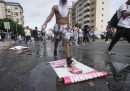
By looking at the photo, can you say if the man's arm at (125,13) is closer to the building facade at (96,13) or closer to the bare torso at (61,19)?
the bare torso at (61,19)

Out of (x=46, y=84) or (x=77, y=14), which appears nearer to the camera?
(x=46, y=84)

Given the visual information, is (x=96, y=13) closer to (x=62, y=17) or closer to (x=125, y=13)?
(x=125, y=13)

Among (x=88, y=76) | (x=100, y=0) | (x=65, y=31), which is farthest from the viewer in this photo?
(x=100, y=0)

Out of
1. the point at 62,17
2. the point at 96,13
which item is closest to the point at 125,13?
the point at 62,17

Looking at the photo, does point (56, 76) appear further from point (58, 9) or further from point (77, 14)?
point (77, 14)

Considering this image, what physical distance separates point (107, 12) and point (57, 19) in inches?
3967

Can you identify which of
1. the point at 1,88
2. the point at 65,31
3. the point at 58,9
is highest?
the point at 58,9

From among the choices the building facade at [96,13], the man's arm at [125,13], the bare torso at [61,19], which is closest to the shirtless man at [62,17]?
the bare torso at [61,19]

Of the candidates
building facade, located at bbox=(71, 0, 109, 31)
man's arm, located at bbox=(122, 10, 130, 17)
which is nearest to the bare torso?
man's arm, located at bbox=(122, 10, 130, 17)

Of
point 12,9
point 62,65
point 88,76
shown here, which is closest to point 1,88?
point 88,76

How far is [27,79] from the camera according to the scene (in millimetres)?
4793

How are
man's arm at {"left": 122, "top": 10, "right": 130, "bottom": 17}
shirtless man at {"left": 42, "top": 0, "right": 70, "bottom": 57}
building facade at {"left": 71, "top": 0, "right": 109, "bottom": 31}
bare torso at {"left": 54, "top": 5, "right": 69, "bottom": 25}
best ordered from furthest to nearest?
building facade at {"left": 71, "top": 0, "right": 109, "bottom": 31}, man's arm at {"left": 122, "top": 10, "right": 130, "bottom": 17}, bare torso at {"left": 54, "top": 5, "right": 69, "bottom": 25}, shirtless man at {"left": 42, "top": 0, "right": 70, "bottom": 57}

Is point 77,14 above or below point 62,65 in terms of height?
above

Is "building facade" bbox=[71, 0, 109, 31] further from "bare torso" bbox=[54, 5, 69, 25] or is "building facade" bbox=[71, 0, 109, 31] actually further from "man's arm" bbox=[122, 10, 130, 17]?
"bare torso" bbox=[54, 5, 69, 25]
